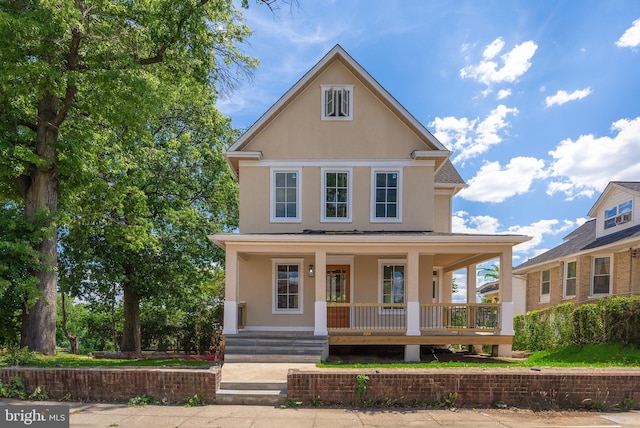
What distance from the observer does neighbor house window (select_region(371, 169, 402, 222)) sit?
46.5 ft

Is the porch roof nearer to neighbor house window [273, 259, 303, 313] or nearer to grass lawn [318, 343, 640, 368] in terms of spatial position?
neighbor house window [273, 259, 303, 313]

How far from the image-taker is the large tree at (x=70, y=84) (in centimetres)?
1102

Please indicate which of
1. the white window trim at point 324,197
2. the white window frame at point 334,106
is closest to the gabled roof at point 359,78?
the white window frame at point 334,106

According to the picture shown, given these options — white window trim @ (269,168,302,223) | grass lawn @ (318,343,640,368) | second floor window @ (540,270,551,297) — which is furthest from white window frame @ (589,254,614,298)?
white window trim @ (269,168,302,223)

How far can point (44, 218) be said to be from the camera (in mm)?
11914

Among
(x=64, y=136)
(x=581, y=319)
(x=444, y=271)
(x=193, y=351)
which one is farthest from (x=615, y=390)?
(x=193, y=351)

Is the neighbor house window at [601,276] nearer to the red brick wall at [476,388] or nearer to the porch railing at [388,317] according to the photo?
the porch railing at [388,317]

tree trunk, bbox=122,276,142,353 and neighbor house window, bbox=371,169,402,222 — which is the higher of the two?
neighbor house window, bbox=371,169,402,222

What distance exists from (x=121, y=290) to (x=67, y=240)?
10.6 ft

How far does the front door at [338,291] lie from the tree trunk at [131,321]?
9.15 meters

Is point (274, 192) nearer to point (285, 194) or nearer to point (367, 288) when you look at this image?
point (285, 194)

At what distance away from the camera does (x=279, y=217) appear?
1420 centimetres

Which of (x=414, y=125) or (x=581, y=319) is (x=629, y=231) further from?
(x=414, y=125)

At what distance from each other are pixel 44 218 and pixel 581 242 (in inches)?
831
